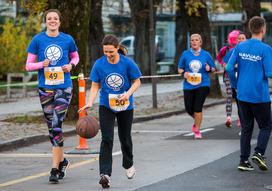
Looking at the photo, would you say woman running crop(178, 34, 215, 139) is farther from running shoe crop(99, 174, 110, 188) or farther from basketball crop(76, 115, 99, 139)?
running shoe crop(99, 174, 110, 188)

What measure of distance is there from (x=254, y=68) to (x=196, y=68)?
4.31 m

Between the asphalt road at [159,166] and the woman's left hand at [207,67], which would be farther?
the woman's left hand at [207,67]

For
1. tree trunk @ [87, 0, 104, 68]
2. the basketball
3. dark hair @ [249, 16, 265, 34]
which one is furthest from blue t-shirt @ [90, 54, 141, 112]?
tree trunk @ [87, 0, 104, 68]

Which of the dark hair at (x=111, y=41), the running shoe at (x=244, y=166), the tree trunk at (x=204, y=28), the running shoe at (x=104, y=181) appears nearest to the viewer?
the running shoe at (x=104, y=181)

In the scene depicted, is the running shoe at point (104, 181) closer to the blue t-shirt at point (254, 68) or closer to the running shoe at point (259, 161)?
the running shoe at point (259, 161)

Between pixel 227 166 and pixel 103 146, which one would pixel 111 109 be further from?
→ pixel 227 166

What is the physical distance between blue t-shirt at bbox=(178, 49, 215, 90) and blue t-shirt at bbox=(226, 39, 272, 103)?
4.18 metres

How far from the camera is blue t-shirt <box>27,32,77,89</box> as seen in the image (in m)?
10.1

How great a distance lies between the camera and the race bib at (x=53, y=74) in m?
10.1

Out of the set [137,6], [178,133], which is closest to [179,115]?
[178,133]

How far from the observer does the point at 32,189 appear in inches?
371

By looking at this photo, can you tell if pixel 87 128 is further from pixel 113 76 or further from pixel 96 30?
pixel 96 30

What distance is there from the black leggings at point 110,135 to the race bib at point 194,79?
5057 millimetres

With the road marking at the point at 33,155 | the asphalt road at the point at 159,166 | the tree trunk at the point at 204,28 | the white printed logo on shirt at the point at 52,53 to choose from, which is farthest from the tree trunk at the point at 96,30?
the white printed logo on shirt at the point at 52,53
